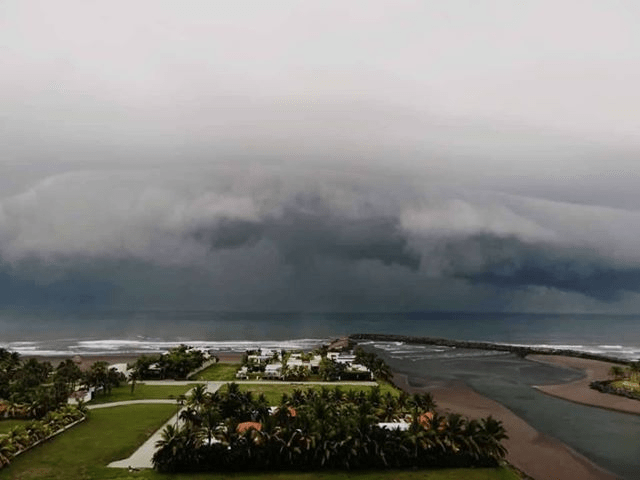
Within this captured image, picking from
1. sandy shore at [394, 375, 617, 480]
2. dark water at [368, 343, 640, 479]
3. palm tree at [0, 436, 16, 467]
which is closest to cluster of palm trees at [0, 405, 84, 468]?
palm tree at [0, 436, 16, 467]

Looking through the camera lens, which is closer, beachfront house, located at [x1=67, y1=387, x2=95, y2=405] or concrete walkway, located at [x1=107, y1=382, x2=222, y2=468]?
concrete walkway, located at [x1=107, y1=382, x2=222, y2=468]

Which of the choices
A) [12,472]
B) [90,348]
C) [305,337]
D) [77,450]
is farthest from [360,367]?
[305,337]

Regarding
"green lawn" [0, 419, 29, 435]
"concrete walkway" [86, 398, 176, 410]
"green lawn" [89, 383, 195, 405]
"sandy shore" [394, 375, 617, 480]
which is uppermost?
"green lawn" [89, 383, 195, 405]

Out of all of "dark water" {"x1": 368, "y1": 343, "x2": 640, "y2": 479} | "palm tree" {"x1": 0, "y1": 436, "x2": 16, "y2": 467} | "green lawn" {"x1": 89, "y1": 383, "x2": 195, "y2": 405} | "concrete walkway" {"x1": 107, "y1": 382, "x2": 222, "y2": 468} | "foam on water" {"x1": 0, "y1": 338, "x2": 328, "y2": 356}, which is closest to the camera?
"palm tree" {"x1": 0, "y1": 436, "x2": 16, "y2": 467}

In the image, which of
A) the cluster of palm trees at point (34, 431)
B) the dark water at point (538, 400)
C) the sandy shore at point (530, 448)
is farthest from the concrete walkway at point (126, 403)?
the dark water at point (538, 400)

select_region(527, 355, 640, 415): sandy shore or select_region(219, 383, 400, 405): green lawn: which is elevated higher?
select_region(219, 383, 400, 405): green lawn

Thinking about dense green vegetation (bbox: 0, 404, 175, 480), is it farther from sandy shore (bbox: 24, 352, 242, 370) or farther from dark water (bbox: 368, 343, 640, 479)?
sandy shore (bbox: 24, 352, 242, 370)

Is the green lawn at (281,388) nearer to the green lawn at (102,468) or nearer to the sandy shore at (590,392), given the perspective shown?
the green lawn at (102,468)
